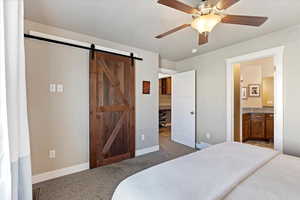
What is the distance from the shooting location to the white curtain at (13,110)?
42.4 inches

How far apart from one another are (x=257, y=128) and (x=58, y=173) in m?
5.07

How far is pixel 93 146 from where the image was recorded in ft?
8.73

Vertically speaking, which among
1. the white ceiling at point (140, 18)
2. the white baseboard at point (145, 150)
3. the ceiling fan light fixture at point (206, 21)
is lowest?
the white baseboard at point (145, 150)

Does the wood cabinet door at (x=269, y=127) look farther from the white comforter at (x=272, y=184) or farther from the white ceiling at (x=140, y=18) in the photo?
the white comforter at (x=272, y=184)

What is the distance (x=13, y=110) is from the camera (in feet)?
3.73

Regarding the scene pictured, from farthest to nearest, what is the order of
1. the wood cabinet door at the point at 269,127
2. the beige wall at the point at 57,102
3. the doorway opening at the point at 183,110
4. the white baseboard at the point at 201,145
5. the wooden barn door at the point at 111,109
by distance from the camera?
the wood cabinet door at the point at 269,127 → the doorway opening at the point at 183,110 → the white baseboard at the point at 201,145 → the wooden barn door at the point at 111,109 → the beige wall at the point at 57,102

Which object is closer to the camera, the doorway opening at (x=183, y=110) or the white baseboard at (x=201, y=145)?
the white baseboard at (x=201, y=145)

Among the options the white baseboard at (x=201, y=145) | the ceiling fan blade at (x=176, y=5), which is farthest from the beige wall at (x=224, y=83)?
the ceiling fan blade at (x=176, y=5)

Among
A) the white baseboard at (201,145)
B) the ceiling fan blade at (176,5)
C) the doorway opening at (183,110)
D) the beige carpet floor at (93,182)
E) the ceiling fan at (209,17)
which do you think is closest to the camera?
the ceiling fan blade at (176,5)

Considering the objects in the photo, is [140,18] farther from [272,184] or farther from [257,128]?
[257,128]

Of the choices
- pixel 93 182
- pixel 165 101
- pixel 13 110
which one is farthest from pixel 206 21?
pixel 165 101

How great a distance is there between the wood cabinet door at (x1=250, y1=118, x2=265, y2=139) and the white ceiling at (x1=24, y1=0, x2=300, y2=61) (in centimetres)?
278

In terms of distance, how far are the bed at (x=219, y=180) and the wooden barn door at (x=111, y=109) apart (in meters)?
1.75

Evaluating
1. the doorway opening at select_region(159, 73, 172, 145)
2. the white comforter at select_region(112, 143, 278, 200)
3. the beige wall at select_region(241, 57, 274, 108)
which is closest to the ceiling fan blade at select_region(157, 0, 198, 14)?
the white comforter at select_region(112, 143, 278, 200)
